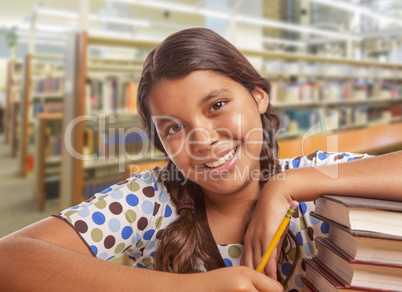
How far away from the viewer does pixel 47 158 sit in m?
4.06

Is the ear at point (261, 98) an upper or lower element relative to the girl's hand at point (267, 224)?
upper

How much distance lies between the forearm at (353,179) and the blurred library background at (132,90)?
28cm

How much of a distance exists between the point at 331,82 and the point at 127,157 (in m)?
3.80

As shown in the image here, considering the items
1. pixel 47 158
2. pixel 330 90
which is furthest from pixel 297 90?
pixel 47 158

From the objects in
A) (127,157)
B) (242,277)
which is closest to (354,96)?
(127,157)

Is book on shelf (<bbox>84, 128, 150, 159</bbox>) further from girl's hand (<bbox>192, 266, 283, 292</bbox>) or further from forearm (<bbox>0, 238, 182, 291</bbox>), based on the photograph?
girl's hand (<bbox>192, 266, 283, 292</bbox>)

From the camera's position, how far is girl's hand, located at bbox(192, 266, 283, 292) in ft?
1.59

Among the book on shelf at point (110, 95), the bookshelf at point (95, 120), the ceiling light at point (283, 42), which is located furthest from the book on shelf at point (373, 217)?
the ceiling light at point (283, 42)

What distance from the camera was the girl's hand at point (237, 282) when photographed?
1.59 feet

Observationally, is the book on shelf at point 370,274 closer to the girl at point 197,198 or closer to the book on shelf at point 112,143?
the girl at point 197,198

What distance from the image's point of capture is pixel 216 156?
2.52 feet

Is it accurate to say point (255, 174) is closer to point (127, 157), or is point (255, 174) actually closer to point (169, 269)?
point (169, 269)

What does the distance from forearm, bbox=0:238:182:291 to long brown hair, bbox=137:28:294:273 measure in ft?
0.81

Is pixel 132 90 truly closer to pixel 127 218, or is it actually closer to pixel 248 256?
pixel 127 218
